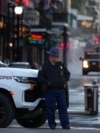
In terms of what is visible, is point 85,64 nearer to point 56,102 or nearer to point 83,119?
point 83,119

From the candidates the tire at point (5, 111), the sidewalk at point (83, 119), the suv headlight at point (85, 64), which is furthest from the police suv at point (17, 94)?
the suv headlight at point (85, 64)

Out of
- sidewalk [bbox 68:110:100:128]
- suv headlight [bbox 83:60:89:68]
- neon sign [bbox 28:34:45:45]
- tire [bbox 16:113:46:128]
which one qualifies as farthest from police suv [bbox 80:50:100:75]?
tire [bbox 16:113:46:128]

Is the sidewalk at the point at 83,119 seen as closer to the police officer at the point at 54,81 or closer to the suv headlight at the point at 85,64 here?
the police officer at the point at 54,81

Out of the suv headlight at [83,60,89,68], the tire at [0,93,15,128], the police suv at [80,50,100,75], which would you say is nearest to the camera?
the tire at [0,93,15,128]

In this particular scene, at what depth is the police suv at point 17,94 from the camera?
13.8m

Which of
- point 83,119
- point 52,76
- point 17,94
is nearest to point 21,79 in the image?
point 17,94

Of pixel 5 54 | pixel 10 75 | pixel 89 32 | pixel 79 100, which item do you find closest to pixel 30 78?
pixel 10 75

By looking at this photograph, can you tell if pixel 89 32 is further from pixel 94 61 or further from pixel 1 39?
pixel 1 39

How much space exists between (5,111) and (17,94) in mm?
421

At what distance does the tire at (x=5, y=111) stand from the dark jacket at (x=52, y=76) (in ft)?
2.67

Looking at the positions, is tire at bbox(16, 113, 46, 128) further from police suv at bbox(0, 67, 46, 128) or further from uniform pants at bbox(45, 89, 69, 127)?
uniform pants at bbox(45, 89, 69, 127)

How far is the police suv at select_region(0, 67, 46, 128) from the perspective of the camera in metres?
13.8

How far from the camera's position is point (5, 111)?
13.8 metres

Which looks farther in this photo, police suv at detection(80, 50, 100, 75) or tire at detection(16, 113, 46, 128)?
police suv at detection(80, 50, 100, 75)
